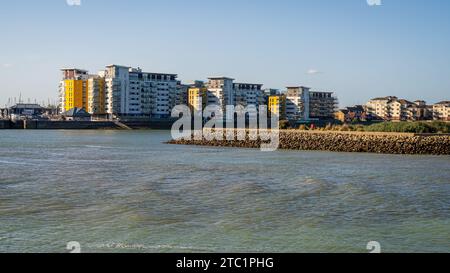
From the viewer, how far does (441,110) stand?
142 meters

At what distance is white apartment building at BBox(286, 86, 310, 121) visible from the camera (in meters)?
124

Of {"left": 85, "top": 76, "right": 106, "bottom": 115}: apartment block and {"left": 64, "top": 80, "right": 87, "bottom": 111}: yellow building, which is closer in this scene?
{"left": 85, "top": 76, "right": 106, "bottom": 115}: apartment block

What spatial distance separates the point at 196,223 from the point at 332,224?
272 cm

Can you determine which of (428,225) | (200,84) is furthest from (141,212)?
(200,84)

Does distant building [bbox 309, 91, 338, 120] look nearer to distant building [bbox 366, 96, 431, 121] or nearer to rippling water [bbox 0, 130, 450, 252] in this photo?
distant building [bbox 366, 96, 431, 121]

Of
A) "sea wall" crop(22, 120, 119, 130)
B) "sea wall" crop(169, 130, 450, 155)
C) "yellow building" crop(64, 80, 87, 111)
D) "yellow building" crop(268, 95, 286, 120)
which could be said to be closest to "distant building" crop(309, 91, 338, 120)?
"yellow building" crop(268, 95, 286, 120)

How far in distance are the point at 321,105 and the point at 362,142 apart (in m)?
97.2

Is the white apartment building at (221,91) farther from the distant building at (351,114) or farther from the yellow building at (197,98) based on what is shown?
the distant building at (351,114)

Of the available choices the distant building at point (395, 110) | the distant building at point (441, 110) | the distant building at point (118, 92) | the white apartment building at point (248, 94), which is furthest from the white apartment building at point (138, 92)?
the distant building at point (441, 110)

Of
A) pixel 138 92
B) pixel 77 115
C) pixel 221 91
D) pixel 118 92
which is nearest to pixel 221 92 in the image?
pixel 221 91

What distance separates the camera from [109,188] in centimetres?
1669

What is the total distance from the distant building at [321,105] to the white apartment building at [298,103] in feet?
16.4

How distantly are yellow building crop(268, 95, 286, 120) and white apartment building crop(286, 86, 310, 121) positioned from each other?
1.25 meters

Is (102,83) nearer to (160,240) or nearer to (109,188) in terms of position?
(109,188)
